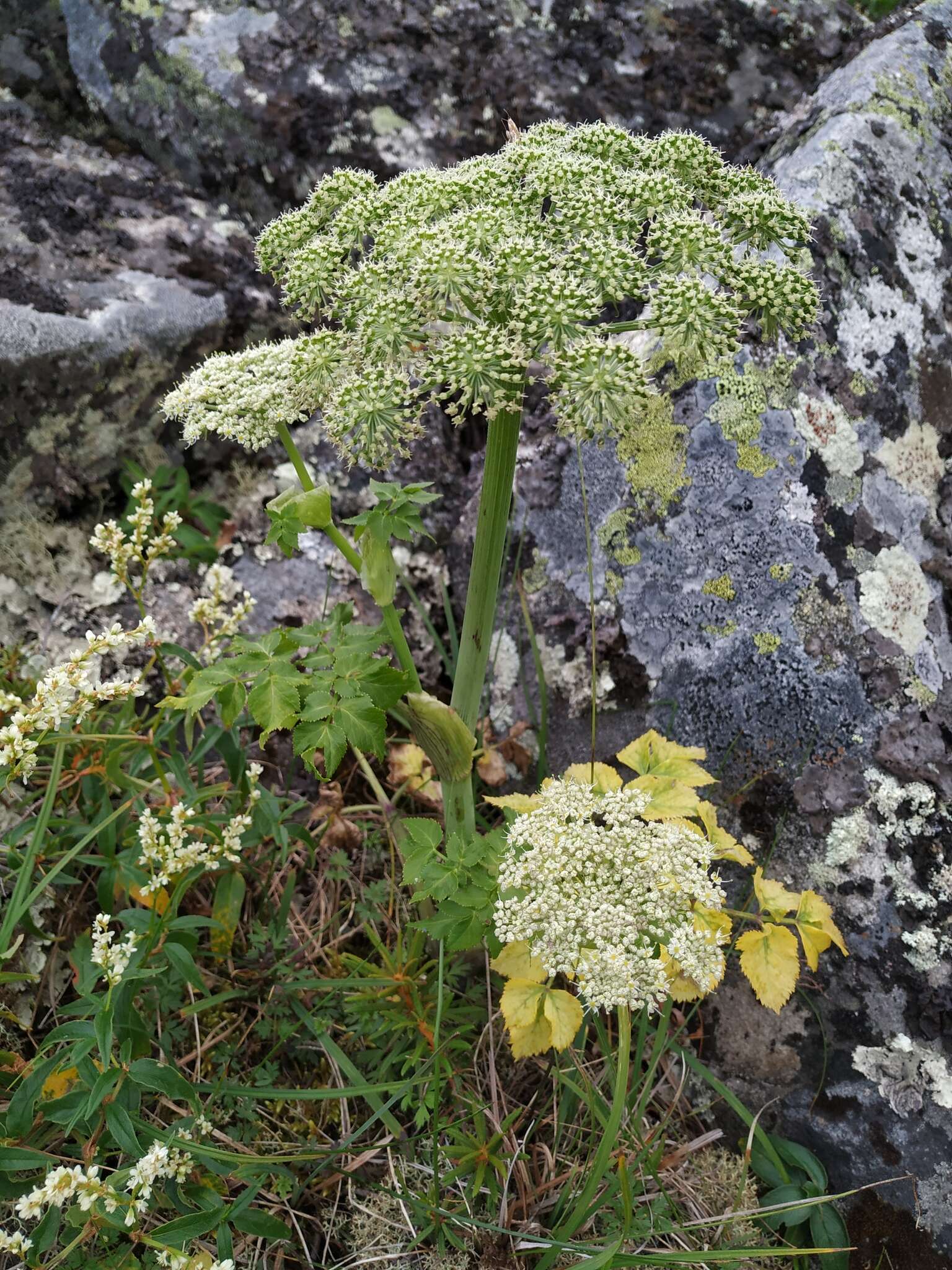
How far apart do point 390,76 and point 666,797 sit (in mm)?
3708

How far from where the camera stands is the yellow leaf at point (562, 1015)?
212cm

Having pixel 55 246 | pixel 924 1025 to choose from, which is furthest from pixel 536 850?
pixel 55 246

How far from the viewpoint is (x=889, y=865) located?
102 inches

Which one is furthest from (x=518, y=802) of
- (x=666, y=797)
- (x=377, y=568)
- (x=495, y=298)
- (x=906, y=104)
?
(x=906, y=104)

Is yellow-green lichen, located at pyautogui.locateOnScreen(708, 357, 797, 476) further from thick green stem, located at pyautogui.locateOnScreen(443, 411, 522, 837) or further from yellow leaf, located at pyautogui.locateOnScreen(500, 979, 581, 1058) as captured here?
yellow leaf, located at pyautogui.locateOnScreen(500, 979, 581, 1058)

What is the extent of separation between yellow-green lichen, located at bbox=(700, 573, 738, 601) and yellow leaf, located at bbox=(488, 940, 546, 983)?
1.27 meters

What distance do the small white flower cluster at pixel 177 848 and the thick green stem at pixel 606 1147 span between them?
1.06 meters

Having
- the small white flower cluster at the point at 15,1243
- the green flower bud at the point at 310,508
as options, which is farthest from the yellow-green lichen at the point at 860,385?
the small white flower cluster at the point at 15,1243

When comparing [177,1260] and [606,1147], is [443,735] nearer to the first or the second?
[606,1147]

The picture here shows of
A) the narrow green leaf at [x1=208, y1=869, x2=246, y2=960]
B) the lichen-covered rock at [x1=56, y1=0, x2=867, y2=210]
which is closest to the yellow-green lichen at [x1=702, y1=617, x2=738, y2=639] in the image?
the narrow green leaf at [x1=208, y1=869, x2=246, y2=960]

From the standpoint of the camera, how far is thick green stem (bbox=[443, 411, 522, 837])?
2.06m

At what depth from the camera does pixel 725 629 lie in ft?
9.35

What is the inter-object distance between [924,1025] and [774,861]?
560 millimetres

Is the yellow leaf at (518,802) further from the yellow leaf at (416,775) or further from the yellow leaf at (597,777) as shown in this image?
the yellow leaf at (416,775)
